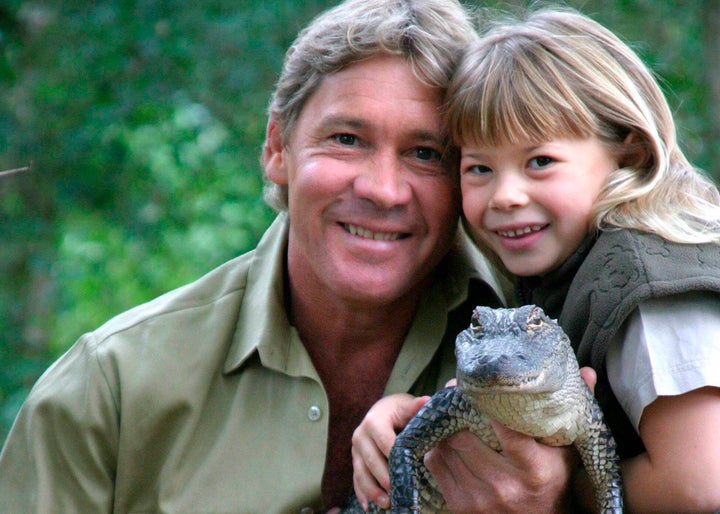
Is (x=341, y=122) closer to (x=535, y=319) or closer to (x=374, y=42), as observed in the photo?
(x=374, y=42)

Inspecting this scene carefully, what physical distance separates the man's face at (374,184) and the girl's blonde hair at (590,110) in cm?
18

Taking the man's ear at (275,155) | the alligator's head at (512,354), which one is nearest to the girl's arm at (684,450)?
the alligator's head at (512,354)

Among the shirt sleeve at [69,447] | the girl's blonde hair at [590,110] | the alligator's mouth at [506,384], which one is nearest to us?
the alligator's mouth at [506,384]

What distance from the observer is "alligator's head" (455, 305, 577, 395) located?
2381 mm

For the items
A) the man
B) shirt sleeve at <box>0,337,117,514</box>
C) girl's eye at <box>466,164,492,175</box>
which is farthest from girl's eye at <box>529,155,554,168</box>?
shirt sleeve at <box>0,337,117,514</box>

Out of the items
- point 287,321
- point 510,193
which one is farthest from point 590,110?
point 287,321

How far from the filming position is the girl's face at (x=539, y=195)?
121 inches

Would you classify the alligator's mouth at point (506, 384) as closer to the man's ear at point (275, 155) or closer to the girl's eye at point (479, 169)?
the girl's eye at point (479, 169)

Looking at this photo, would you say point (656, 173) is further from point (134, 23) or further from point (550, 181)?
point (134, 23)

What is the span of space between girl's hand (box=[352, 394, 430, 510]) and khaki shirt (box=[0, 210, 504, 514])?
0.33 meters

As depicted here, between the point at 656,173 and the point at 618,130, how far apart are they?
0.19m

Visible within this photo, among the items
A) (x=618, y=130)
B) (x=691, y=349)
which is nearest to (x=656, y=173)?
(x=618, y=130)

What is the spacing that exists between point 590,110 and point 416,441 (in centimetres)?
109

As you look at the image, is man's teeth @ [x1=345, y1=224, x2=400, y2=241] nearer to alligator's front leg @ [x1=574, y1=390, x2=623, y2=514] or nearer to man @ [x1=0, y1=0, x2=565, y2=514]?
man @ [x1=0, y1=0, x2=565, y2=514]
